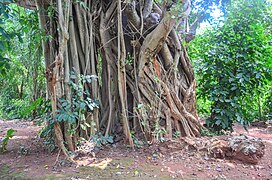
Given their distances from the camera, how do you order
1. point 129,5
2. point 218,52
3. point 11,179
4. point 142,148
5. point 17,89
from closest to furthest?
point 11,179 → point 142,148 → point 129,5 → point 218,52 → point 17,89

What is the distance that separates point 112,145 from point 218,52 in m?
2.37

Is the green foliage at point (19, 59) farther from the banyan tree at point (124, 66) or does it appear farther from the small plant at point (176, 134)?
the small plant at point (176, 134)

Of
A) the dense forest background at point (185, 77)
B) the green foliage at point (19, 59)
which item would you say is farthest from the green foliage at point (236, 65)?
the green foliage at point (19, 59)

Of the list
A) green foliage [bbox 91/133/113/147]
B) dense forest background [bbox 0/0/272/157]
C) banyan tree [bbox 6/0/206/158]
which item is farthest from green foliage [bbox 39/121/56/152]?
green foliage [bbox 91/133/113/147]

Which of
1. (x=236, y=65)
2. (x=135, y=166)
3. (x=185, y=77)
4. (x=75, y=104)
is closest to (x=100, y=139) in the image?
(x=75, y=104)

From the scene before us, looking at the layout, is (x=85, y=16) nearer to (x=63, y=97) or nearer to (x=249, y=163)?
(x=63, y=97)

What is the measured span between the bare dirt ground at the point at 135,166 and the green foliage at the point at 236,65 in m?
0.92

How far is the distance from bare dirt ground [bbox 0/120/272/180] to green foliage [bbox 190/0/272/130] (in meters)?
0.92

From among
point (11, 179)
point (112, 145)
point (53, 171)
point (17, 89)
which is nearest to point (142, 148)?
point (112, 145)

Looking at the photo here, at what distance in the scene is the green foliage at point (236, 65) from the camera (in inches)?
165

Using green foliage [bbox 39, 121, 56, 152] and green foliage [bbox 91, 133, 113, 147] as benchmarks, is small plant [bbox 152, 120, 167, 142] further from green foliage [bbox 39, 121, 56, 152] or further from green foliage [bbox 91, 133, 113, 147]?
green foliage [bbox 39, 121, 56, 152]

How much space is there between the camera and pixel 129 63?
3.86 m

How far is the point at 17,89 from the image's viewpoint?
12.5m

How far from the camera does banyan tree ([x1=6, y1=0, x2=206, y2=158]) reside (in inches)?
138
